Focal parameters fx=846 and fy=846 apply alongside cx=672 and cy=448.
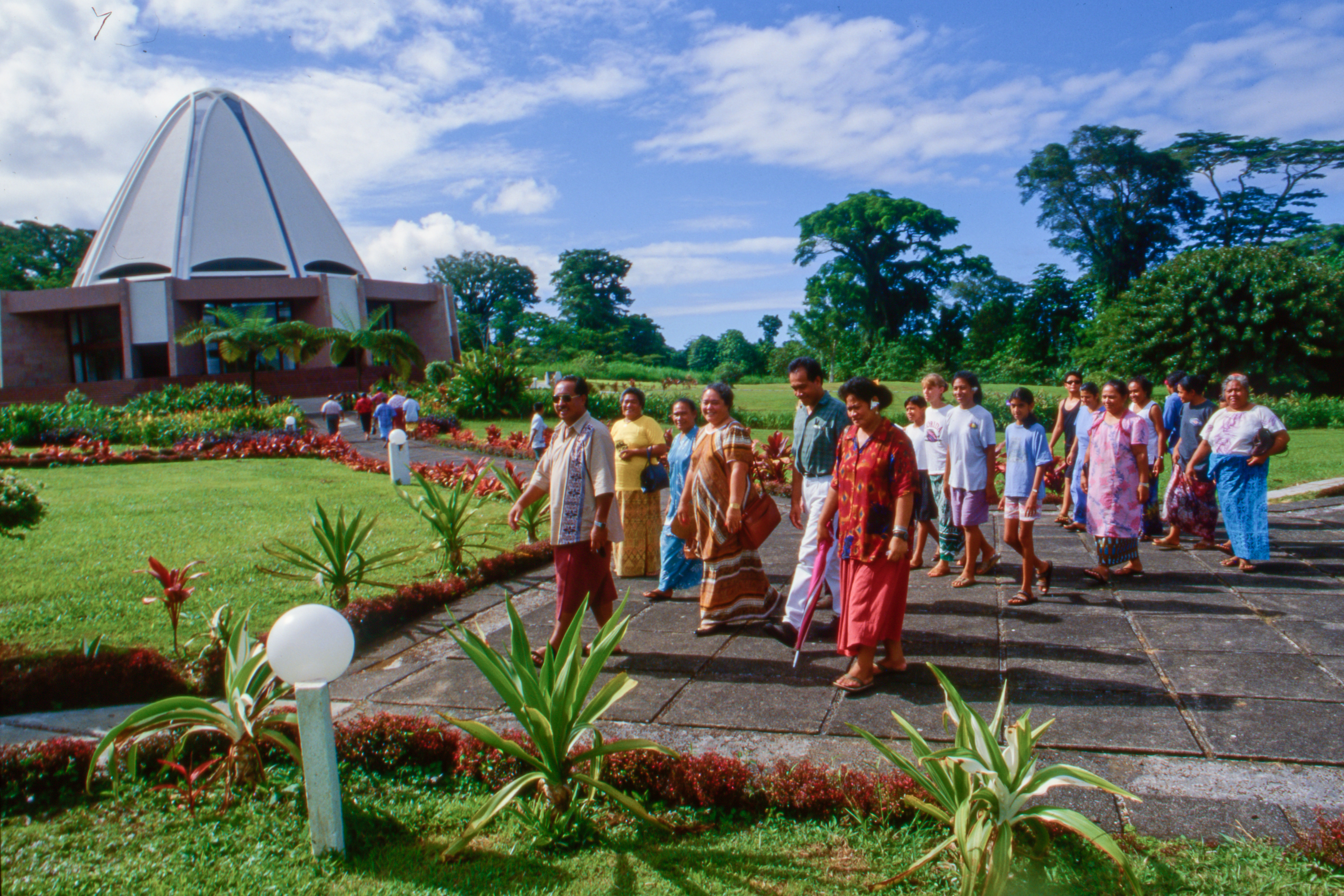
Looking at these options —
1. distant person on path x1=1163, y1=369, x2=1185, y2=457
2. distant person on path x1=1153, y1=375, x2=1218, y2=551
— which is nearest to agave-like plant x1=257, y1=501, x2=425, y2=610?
distant person on path x1=1153, y1=375, x2=1218, y2=551

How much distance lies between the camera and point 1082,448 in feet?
23.6

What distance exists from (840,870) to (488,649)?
1343mm

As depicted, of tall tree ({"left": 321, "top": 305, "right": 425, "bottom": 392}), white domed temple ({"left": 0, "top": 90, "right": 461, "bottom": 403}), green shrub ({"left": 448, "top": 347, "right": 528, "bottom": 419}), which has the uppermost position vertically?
white domed temple ({"left": 0, "top": 90, "right": 461, "bottom": 403})

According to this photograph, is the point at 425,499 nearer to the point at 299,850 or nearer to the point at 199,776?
the point at 199,776

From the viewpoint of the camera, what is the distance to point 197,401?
78.7 ft

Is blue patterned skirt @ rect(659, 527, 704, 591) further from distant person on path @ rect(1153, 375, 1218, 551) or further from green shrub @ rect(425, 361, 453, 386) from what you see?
green shrub @ rect(425, 361, 453, 386)

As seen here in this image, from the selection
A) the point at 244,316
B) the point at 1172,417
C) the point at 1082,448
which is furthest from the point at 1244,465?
the point at 244,316

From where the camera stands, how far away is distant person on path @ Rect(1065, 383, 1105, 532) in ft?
23.7

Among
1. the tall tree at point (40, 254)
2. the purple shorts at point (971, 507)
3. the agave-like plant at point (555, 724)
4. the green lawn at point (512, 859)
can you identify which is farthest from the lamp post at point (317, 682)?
the tall tree at point (40, 254)

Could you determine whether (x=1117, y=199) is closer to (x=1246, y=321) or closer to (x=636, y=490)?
(x=1246, y=321)

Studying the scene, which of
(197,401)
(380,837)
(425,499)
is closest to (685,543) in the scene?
(425,499)

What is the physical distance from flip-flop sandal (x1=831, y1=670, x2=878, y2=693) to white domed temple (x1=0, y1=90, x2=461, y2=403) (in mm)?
27578

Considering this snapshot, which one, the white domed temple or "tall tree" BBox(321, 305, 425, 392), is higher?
the white domed temple

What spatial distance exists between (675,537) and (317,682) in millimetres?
3139
